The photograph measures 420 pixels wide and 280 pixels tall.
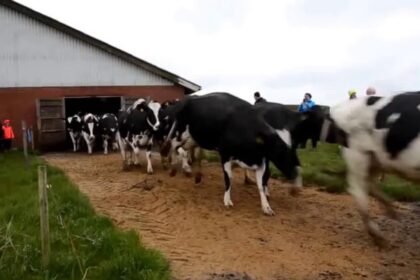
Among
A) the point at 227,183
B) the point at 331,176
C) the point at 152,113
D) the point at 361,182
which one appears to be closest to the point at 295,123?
the point at 227,183

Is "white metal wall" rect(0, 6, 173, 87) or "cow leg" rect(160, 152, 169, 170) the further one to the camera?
"white metal wall" rect(0, 6, 173, 87)

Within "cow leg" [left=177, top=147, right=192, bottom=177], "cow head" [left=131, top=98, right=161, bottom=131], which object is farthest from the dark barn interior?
"cow leg" [left=177, top=147, right=192, bottom=177]

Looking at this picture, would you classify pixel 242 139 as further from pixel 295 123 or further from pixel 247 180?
pixel 247 180

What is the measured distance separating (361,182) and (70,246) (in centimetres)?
391

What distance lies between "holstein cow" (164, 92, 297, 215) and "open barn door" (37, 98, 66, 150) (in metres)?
12.7

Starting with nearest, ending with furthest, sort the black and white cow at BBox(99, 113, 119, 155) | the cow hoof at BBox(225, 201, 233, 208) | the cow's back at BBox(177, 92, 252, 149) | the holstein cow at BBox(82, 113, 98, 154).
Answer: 1. the cow hoof at BBox(225, 201, 233, 208)
2. the cow's back at BBox(177, 92, 252, 149)
3. the black and white cow at BBox(99, 113, 119, 155)
4. the holstein cow at BBox(82, 113, 98, 154)

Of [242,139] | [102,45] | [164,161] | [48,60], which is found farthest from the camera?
[102,45]

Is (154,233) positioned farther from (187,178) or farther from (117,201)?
(187,178)

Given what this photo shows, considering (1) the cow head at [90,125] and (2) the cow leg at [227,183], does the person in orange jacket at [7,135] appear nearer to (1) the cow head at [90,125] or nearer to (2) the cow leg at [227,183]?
(1) the cow head at [90,125]

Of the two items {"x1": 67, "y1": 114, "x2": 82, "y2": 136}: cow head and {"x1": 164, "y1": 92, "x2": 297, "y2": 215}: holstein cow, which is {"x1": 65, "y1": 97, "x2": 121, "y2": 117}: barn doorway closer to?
{"x1": 67, "y1": 114, "x2": 82, "y2": 136}: cow head

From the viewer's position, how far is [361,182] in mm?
7695

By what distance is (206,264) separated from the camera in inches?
274

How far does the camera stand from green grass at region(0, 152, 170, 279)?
6.62m

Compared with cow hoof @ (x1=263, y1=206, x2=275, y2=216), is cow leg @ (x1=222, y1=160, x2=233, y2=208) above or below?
above
